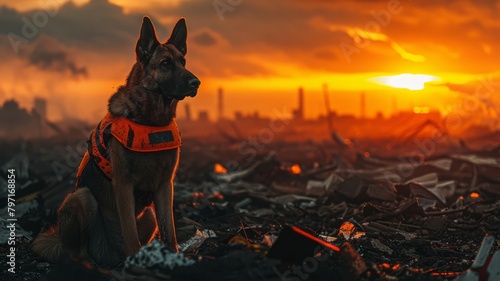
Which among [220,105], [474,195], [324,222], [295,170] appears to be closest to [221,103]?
[220,105]

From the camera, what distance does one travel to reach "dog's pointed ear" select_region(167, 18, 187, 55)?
7238mm

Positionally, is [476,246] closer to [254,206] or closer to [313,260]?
[313,260]

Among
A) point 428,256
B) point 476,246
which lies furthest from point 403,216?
point 428,256

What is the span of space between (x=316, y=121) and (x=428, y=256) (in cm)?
4778

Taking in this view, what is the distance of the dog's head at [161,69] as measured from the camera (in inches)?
271

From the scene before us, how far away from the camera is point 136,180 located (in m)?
6.91

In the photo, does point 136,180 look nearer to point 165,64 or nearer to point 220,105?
point 165,64

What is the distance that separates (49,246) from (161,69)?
262 cm

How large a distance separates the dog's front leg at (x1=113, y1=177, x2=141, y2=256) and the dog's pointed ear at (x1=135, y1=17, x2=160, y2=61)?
1.38 meters

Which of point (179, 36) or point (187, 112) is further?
point (187, 112)

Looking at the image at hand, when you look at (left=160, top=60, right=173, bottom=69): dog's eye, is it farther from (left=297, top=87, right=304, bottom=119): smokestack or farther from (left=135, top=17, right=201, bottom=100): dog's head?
(left=297, top=87, right=304, bottom=119): smokestack

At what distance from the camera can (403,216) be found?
10.2 meters

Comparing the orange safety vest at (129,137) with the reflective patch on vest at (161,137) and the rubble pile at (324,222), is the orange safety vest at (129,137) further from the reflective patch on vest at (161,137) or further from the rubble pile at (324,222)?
the rubble pile at (324,222)

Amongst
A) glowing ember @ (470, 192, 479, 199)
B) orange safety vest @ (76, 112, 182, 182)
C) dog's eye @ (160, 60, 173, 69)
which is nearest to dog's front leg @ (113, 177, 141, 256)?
orange safety vest @ (76, 112, 182, 182)
